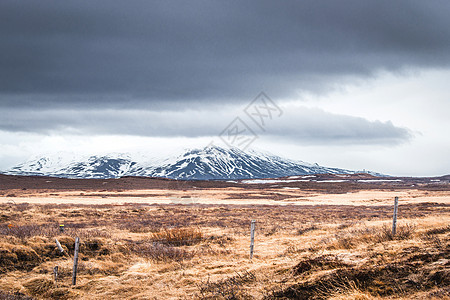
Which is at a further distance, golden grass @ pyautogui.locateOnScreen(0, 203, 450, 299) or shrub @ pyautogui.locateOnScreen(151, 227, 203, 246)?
shrub @ pyautogui.locateOnScreen(151, 227, 203, 246)

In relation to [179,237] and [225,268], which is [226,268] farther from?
[179,237]

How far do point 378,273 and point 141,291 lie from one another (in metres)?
5.92

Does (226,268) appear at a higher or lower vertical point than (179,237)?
higher

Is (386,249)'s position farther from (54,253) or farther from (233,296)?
(54,253)

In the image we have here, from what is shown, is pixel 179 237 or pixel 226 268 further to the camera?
pixel 179 237

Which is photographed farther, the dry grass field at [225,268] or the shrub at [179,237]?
the shrub at [179,237]

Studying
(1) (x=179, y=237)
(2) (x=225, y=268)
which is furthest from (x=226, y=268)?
(1) (x=179, y=237)

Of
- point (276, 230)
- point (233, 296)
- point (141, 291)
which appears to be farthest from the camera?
point (276, 230)

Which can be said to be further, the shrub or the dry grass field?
the shrub

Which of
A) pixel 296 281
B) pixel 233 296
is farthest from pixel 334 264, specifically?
pixel 233 296

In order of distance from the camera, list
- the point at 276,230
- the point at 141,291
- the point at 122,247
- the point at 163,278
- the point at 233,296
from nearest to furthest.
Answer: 1. the point at 233,296
2. the point at 141,291
3. the point at 163,278
4. the point at 122,247
5. the point at 276,230

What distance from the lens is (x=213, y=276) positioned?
32.7 feet

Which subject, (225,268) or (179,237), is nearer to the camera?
(225,268)

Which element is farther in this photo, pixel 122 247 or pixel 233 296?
pixel 122 247
